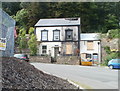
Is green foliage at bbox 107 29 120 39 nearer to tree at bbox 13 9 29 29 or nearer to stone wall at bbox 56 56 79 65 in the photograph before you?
stone wall at bbox 56 56 79 65

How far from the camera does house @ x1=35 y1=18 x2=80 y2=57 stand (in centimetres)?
3092

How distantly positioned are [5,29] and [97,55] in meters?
24.5

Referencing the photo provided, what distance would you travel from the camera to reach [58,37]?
1241 inches

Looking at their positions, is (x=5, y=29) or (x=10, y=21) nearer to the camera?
(x=5, y=29)

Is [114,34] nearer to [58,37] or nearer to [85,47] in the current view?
[85,47]

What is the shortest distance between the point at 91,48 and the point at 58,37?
5.60 m

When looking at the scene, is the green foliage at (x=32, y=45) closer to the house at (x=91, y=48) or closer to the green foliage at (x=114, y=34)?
the house at (x=91, y=48)

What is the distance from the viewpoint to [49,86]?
5.45 meters

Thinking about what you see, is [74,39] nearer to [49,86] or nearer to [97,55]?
[97,55]

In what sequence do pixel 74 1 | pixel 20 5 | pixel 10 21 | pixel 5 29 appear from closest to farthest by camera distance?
pixel 5 29
pixel 10 21
pixel 74 1
pixel 20 5

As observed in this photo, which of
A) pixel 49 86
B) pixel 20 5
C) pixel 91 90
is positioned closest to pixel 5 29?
pixel 49 86

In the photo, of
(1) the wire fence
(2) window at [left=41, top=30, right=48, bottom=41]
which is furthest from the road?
(2) window at [left=41, top=30, right=48, bottom=41]

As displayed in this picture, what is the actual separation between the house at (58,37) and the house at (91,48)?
94 cm

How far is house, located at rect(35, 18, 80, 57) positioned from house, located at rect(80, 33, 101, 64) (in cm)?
94
